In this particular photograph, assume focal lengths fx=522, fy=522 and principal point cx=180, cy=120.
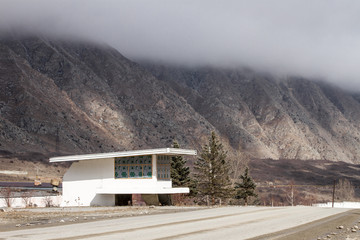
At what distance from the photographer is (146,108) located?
14050 centimetres

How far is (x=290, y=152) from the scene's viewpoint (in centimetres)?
15700

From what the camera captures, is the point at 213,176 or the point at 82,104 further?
the point at 82,104

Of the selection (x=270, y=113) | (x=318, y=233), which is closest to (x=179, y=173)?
(x=318, y=233)

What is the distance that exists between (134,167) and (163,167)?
216 cm

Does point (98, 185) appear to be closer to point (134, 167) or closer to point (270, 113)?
point (134, 167)

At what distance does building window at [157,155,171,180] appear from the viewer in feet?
124

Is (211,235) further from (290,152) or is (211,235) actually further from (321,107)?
(321,107)

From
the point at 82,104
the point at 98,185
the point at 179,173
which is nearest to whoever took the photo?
the point at 98,185

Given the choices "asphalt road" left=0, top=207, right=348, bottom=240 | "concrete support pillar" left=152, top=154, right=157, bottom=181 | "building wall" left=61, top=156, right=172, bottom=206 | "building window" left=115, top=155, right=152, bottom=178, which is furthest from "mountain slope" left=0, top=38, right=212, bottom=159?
"asphalt road" left=0, top=207, right=348, bottom=240

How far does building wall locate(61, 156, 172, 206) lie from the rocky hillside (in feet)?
152

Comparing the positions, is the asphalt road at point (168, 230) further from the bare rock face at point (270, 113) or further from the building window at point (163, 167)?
the bare rock face at point (270, 113)

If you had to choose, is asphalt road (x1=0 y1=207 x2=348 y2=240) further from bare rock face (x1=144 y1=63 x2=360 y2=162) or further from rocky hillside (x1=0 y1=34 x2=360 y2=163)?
bare rock face (x1=144 y1=63 x2=360 y2=162)

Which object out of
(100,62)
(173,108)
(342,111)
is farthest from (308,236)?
(342,111)

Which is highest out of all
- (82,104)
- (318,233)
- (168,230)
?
(82,104)
